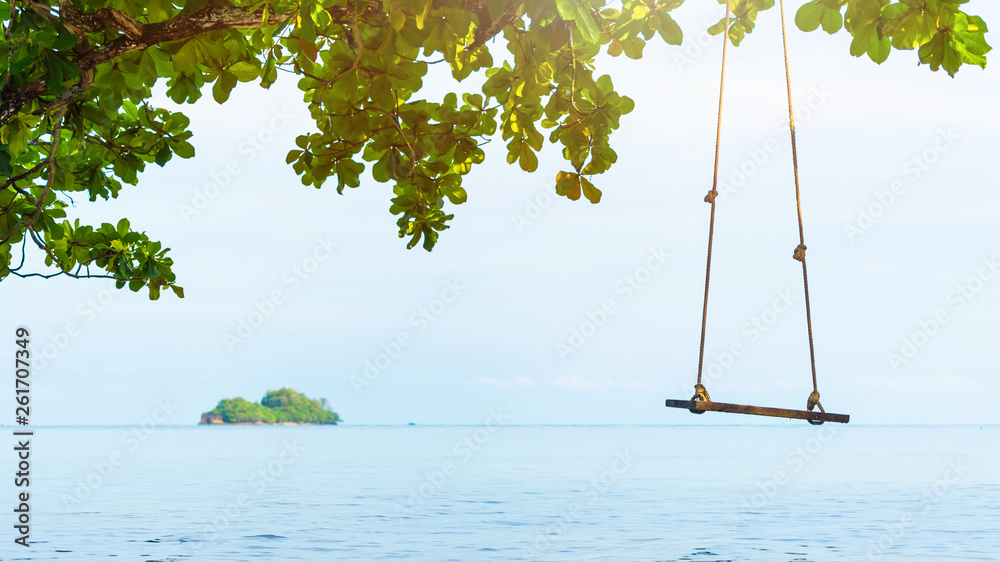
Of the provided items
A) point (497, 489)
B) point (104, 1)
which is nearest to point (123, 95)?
point (104, 1)

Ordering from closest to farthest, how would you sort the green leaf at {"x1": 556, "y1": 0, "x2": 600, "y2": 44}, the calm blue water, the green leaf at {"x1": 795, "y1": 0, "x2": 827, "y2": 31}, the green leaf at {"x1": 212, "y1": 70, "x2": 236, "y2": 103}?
the green leaf at {"x1": 556, "y1": 0, "x2": 600, "y2": 44} < the green leaf at {"x1": 795, "y1": 0, "x2": 827, "y2": 31} < the green leaf at {"x1": 212, "y1": 70, "x2": 236, "y2": 103} < the calm blue water

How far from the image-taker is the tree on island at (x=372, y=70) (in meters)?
3.10

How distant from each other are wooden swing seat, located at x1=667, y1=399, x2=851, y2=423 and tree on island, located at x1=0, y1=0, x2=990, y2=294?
3.66ft

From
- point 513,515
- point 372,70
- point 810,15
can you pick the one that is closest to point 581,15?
point 810,15

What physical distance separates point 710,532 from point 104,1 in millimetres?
14710

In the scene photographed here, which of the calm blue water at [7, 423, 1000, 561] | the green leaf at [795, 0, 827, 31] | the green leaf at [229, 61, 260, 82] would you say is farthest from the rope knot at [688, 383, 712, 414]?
the calm blue water at [7, 423, 1000, 561]

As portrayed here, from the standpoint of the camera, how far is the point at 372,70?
3.98 meters

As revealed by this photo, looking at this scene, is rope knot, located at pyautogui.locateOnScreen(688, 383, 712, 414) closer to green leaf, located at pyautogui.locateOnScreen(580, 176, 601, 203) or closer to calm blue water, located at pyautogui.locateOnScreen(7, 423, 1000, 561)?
green leaf, located at pyautogui.locateOnScreen(580, 176, 601, 203)

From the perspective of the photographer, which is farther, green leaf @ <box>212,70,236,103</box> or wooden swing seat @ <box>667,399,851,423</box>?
green leaf @ <box>212,70,236,103</box>

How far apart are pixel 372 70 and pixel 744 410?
7.66 feet

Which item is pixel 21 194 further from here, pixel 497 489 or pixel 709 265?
pixel 497 489

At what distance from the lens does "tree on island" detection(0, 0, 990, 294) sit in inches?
122

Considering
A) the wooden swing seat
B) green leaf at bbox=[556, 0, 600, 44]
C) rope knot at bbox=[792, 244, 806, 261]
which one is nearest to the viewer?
green leaf at bbox=[556, 0, 600, 44]

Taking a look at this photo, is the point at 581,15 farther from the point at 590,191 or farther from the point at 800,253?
the point at 800,253
